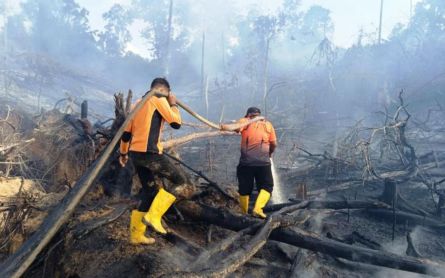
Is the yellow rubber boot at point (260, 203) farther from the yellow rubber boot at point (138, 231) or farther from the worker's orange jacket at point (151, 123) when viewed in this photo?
the worker's orange jacket at point (151, 123)

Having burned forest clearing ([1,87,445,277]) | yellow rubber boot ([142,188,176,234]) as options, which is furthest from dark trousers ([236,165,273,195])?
yellow rubber boot ([142,188,176,234])

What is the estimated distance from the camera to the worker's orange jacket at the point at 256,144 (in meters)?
5.46

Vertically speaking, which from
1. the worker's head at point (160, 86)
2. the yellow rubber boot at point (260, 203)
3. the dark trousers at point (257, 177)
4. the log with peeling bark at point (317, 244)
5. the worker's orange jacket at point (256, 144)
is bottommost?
the log with peeling bark at point (317, 244)

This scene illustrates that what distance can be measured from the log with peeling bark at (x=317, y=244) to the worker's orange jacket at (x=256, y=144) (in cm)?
115

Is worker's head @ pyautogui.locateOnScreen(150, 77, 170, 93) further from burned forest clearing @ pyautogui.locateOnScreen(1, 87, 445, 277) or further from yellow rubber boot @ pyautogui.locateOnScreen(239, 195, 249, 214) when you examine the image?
yellow rubber boot @ pyautogui.locateOnScreen(239, 195, 249, 214)

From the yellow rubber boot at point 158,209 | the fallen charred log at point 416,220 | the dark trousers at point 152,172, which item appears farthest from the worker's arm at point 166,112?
the fallen charred log at point 416,220

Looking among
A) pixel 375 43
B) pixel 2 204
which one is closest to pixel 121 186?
pixel 2 204

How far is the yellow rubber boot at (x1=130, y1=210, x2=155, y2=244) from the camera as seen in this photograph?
12.4 ft

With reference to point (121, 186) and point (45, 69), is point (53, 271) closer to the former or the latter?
point (121, 186)

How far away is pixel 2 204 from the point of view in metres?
4.59

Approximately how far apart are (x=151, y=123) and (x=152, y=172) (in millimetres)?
572

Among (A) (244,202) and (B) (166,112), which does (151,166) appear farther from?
(A) (244,202)

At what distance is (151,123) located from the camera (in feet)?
13.0

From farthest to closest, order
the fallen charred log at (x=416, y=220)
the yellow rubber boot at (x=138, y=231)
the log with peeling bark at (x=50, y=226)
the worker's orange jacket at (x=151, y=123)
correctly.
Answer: the fallen charred log at (x=416, y=220)
the worker's orange jacket at (x=151, y=123)
the yellow rubber boot at (x=138, y=231)
the log with peeling bark at (x=50, y=226)
